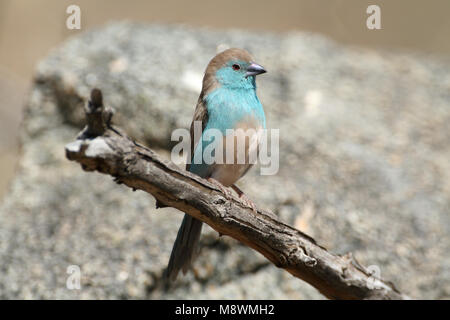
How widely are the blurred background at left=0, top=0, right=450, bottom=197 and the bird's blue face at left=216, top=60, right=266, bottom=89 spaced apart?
4.18 meters

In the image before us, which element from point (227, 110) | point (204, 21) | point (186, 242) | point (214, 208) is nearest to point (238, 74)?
point (227, 110)

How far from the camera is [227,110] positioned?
411 centimetres

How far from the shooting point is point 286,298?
4844 millimetres

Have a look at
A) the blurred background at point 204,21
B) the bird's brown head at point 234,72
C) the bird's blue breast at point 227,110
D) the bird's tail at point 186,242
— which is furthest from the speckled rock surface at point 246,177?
the blurred background at point 204,21

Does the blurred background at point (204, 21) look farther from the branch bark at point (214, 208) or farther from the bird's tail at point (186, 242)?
the branch bark at point (214, 208)

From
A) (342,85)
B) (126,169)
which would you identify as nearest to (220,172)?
(126,169)

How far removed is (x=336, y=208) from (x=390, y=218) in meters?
0.49

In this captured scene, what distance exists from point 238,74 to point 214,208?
146 cm

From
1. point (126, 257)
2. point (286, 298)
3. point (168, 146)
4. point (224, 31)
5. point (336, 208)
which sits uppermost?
point (224, 31)

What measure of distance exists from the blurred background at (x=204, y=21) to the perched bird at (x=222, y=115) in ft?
13.6

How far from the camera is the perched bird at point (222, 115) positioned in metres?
4.09

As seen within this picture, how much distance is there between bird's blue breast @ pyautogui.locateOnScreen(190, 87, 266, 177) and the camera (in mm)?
4066

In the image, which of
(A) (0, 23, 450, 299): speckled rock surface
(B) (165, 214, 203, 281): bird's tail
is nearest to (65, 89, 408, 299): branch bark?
(B) (165, 214, 203, 281): bird's tail
